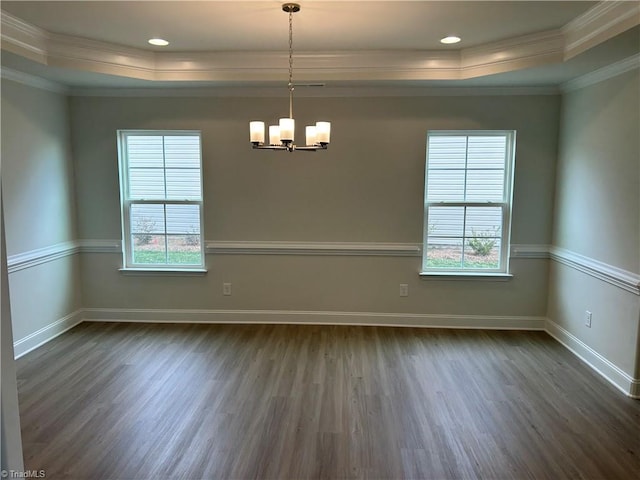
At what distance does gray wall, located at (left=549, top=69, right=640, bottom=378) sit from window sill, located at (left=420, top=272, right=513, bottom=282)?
49 centimetres

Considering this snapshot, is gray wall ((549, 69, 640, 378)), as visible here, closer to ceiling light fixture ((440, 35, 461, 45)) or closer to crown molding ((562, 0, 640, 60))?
crown molding ((562, 0, 640, 60))

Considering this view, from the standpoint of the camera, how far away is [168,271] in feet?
14.6

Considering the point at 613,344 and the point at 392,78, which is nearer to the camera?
the point at 613,344

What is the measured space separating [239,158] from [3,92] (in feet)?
6.69

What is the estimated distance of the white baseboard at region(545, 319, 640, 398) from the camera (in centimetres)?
303

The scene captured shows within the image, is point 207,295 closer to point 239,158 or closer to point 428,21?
point 239,158

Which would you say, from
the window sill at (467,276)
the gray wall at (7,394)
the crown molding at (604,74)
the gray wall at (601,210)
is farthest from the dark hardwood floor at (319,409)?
the crown molding at (604,74)

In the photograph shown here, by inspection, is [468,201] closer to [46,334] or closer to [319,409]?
[319,409]

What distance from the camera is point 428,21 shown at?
293 cm

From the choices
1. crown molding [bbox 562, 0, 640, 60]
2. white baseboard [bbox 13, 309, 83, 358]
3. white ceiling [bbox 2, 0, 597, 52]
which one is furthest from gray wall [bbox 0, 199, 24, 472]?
crown molding [bbox 562, 0, 640, 60]

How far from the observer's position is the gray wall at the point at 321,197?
4168 millimetres

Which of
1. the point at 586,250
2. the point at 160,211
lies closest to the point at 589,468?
the point at 586,250

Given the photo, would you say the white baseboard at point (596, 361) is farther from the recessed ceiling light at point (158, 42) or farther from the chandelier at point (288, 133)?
the recessed ceiling light at point (158, 42)

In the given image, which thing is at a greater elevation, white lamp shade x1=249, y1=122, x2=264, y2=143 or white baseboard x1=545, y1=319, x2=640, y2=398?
white lamp shade x1=249, y1=122, x2=264, y2=143
